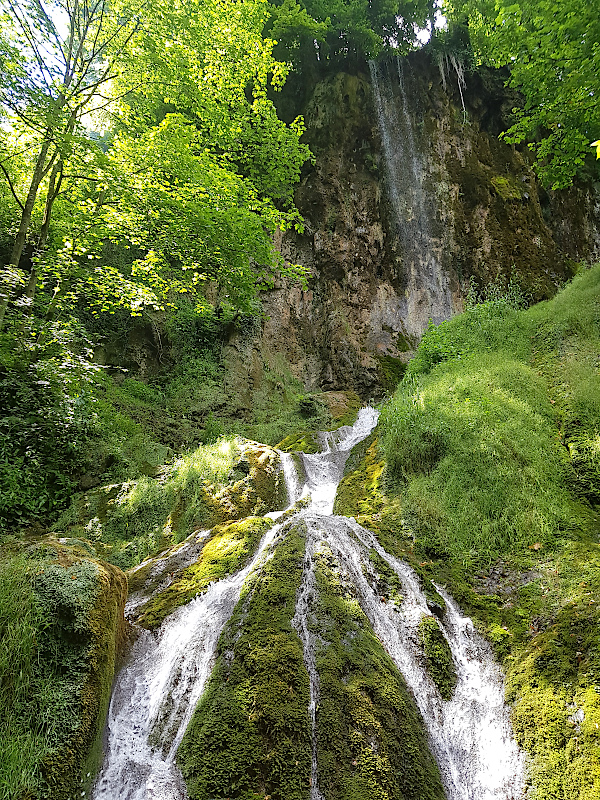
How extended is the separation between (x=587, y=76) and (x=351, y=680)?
9.86m

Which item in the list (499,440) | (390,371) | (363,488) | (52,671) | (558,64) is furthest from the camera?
(390,371)

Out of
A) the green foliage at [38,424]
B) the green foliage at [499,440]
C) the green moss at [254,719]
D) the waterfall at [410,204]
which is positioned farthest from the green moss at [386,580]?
the waterfall at [410,204]

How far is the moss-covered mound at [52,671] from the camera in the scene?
8.75 feet

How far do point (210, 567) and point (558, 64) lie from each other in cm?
1034

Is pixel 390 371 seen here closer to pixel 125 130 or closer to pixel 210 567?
pixel 125 130

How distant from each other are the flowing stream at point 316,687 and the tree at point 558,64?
28.7 ft

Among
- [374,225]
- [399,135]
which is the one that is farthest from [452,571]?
[399,135]

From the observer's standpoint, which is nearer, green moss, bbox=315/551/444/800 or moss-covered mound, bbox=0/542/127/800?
moss-covered mound, bbox=0/542/127/800

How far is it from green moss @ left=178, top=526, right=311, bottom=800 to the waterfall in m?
12.9

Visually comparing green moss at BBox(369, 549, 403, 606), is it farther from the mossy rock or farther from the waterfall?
the waterfall

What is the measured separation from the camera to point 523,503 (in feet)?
16.7

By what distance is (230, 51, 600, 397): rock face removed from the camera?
14.8 metres

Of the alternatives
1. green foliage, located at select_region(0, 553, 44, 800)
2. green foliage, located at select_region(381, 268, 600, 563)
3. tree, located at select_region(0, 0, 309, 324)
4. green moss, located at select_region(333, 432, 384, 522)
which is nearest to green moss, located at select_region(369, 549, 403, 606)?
green foliage, located at select_region(381, 268, 600, 563)

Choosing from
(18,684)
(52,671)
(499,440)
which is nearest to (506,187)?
(499,440)
